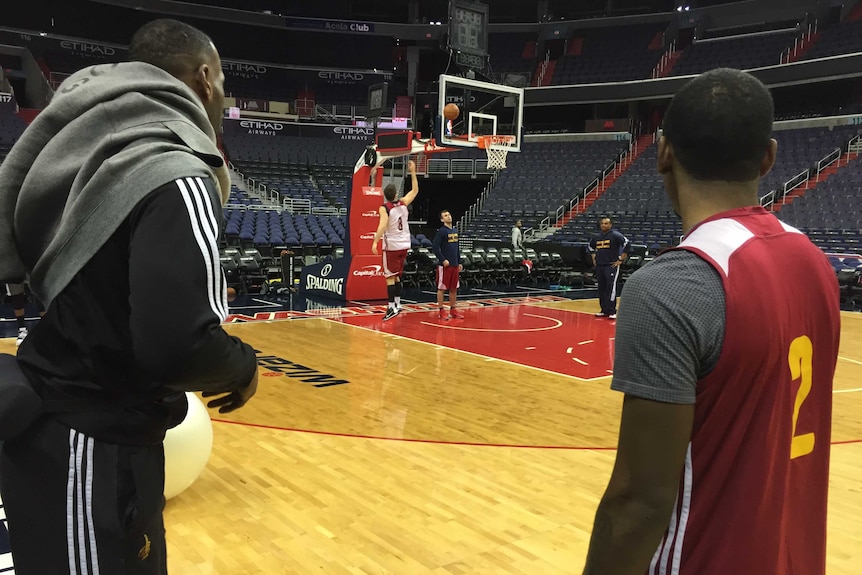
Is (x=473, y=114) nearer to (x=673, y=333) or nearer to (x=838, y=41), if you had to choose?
(x=673, y=333)

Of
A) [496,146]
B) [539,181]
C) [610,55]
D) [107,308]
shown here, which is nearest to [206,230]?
[107,308]

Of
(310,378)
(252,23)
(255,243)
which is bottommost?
(310,378)

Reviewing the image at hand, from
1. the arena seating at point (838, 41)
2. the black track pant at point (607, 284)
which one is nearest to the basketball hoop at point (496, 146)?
the black track pant at point (607, 284)

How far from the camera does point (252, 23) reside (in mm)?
26891

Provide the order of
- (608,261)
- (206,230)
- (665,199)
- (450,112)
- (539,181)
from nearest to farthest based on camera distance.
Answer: (206,230) < (608,261) < (450,112) < (665,199) < (539,181)

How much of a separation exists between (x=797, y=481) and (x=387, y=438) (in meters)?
3.57

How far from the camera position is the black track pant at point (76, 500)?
51.6 inches

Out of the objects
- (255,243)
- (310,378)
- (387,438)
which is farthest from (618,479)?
(255,243)

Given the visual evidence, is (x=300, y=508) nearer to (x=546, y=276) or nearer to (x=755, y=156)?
(x=755, y=156)

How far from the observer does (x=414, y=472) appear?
396 cm

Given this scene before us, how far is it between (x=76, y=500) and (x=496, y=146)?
12.0 meters

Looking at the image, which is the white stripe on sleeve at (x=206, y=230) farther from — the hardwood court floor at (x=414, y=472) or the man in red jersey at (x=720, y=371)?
the hardwood court floor at (x=414, y=472)

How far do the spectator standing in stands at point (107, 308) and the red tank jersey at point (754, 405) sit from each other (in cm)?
88

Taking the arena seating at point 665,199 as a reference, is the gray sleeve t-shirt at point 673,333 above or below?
below
